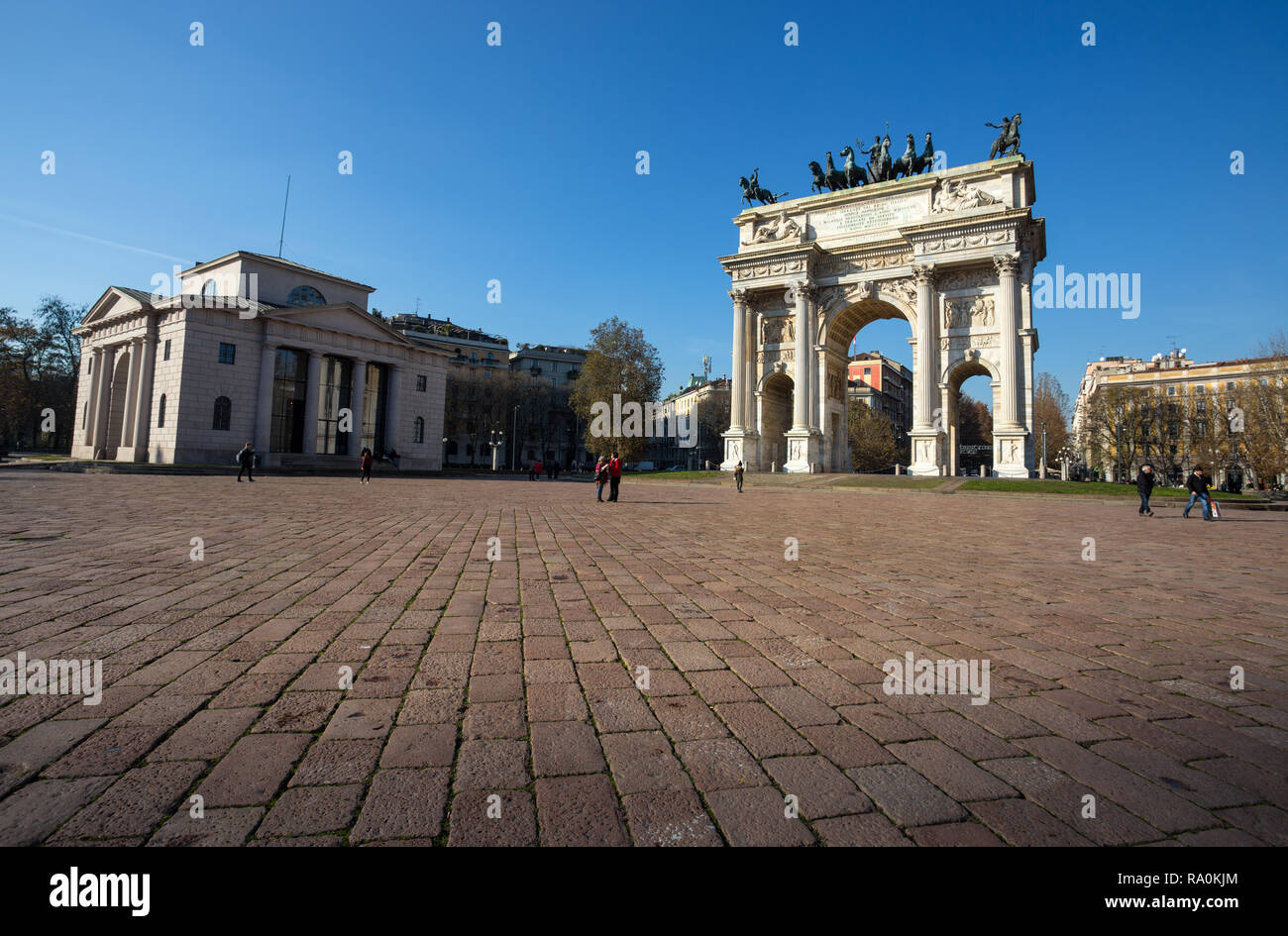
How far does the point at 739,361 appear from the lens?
40.9 meters

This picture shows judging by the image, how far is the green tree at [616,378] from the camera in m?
47.9

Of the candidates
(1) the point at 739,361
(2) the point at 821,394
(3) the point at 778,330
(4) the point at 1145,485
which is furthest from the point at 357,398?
(4) the point at 1145,485

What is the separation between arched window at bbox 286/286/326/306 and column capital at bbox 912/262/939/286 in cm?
4161

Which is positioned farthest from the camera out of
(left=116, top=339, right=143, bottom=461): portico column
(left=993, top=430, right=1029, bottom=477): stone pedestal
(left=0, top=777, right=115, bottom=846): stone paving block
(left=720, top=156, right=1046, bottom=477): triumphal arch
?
(left=116, top=339, right=143, bottom=461): portico column

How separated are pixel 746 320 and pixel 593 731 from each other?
4101cm

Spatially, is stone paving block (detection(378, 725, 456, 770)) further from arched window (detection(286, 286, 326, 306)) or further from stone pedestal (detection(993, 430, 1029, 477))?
arched window (detection(286, 286, 326, 306))

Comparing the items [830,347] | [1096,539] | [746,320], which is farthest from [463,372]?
[1096,539]

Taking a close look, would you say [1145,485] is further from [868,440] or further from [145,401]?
[145,401]

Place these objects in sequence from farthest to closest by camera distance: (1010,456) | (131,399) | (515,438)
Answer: (515,438) < (131,399) < (1010,456)

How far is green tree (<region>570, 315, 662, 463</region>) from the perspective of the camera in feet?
157

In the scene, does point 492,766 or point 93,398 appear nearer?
point 492,766

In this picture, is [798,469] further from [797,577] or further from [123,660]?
[123,660]

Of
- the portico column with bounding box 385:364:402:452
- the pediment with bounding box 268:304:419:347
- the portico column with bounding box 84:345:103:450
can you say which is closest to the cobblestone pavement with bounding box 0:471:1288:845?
the pediment with bounding box 268:304:419:347

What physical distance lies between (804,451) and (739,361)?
803 centimetres
